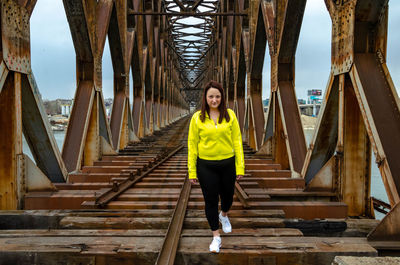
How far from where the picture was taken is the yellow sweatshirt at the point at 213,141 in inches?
108

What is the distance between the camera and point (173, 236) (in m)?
2.86

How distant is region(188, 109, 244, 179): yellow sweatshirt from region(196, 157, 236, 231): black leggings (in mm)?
44

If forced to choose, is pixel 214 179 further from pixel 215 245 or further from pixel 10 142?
pixel 10 142

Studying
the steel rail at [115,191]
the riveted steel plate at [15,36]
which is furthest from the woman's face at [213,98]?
the riveted steel plate at [15,36]

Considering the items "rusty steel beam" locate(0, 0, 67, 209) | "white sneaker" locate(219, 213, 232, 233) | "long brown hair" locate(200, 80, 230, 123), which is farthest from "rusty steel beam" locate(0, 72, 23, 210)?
"white sneaker" locate(219, 213, 232, 233)

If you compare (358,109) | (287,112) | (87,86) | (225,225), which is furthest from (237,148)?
(87,86)

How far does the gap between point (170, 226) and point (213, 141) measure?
99 centimetres

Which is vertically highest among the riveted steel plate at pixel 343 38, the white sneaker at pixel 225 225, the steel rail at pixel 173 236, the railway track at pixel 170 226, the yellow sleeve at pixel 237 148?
the riveted steel plate at pixel 343 38

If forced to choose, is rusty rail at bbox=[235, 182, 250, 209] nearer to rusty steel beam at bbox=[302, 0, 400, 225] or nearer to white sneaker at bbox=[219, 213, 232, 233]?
white sneaker at bbox=[219, 213, 232, 233]

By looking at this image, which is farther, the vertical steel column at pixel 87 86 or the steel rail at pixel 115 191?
the vertical steel column at pixel 87 86

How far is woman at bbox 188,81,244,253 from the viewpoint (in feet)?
8.98

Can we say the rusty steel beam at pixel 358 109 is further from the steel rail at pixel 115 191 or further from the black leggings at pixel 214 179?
the steel rail at pixel 115 191

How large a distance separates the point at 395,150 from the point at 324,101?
135cm

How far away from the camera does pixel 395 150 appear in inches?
123
